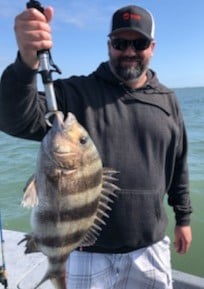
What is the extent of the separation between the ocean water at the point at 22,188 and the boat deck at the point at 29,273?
2.50m

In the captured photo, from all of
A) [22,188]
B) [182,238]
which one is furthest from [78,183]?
[22,188]

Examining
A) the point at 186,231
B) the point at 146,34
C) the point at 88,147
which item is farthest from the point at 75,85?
the point at 186,231

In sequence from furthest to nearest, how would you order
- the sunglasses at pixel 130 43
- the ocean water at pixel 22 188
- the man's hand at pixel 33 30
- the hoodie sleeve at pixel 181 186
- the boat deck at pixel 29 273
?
the ocean water at pixel 22 188
the boat deck at pixel 29 273
the hoodie sleeve at pixel 181 186
the sunglasses at pixel 130 43
the man's hand at pixel 33 30

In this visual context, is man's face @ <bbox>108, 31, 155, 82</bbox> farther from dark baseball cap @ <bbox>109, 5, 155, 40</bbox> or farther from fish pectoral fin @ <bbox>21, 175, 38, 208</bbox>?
fish pectoral fin @ <bbox>21, 175, 38, 208</bbox>

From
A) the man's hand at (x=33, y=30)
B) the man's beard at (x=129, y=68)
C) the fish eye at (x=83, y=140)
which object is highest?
the man's hand at (x=33, y=30)

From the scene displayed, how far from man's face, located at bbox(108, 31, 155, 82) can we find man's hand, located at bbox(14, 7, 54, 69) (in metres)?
1.05

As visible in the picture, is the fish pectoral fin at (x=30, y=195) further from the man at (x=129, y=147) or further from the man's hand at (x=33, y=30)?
the man at (x=129, y=147)

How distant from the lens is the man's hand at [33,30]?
1621 mm

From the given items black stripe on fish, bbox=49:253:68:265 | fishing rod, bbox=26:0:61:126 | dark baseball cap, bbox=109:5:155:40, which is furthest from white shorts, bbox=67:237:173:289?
dark baseball cap, bbox=109:5:155:40

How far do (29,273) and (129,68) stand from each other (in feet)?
6.75

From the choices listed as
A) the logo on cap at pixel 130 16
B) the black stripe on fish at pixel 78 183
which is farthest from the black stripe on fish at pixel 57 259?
the logo on cap at pixel 130 16

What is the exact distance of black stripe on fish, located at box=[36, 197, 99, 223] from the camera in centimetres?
169

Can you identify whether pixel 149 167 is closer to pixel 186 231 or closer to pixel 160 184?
pixel 160 184

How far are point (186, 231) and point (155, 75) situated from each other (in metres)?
1.10
